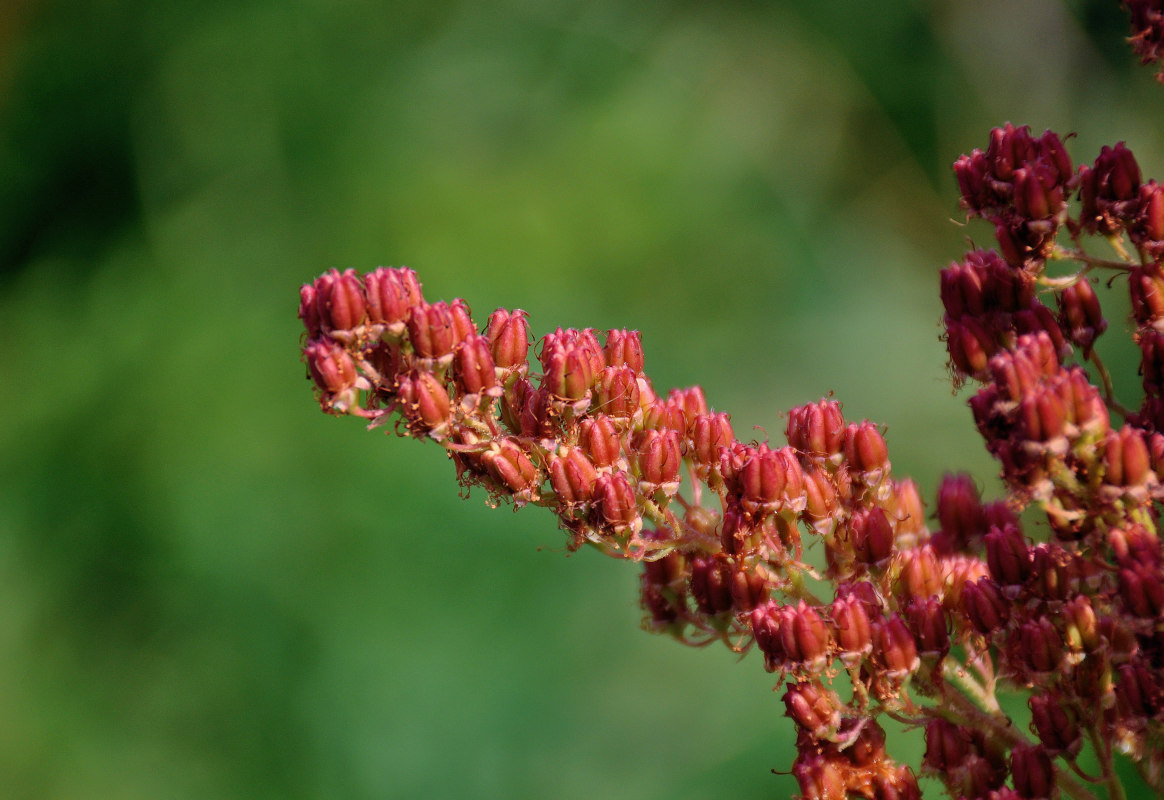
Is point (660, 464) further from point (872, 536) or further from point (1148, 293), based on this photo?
point (1148, 293)

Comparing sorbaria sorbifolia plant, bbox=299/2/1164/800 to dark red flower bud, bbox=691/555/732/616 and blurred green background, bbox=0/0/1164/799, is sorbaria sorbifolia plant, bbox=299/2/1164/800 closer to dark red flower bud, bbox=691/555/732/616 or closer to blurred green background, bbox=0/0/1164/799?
dark red flower bud, bbox=691/555/732/616

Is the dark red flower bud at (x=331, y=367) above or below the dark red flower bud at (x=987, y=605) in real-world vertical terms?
above

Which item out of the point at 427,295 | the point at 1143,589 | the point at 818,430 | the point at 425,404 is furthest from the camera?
the point at 427,295

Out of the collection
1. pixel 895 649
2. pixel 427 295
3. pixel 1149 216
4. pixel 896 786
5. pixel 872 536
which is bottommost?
pixel 896 786

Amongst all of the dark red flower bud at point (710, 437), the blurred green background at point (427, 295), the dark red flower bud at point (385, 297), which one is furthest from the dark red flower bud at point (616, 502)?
the blurred green background at point (427, 295)

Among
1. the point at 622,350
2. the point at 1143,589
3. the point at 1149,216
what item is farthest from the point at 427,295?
the point at 1143,589

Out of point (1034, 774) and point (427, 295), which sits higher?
point (427, 295)

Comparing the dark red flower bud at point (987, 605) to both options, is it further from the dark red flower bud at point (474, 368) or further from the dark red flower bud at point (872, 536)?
the dark red flower bud at point (474, 368)
